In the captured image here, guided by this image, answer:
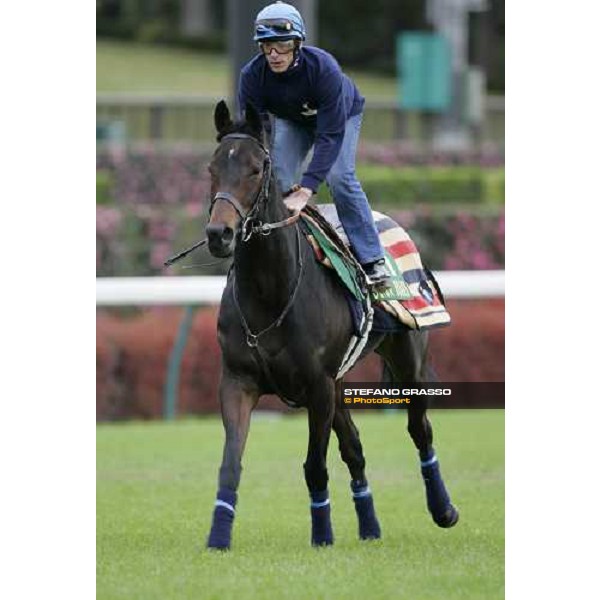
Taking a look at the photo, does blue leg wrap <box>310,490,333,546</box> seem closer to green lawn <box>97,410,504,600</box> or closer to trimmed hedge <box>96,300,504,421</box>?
green lawn <box>97,410,504,600</box>

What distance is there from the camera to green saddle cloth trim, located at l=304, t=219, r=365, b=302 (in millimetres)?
6305

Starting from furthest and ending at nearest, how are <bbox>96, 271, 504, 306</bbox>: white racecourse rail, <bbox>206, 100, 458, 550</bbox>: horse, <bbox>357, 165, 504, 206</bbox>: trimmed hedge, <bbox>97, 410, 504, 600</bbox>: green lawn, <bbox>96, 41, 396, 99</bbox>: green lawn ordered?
<bbox>96, 41, 396, 99</bbox>: green lawn
<bbox>357, 165, 504, 206</bbox>: trimmed hedge
<bbox>96, 271, 504, 306</bbox>: white racecourse rail
<bbox>206, 100, 458, 550</bbox>: horse
<bbox>97, 410, 504, 600</bbox>: green lawn

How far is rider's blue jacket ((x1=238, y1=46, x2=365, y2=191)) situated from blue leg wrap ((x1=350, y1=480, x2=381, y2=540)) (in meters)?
1.25

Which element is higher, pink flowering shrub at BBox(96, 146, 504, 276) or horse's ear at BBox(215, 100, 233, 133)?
horse's ear at BBox(215, 100, 233, 133)

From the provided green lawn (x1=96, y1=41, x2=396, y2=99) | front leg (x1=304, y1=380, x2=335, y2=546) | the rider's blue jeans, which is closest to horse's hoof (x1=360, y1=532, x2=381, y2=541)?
front leg (x1=304, y1=380, x2=335, y2=546)

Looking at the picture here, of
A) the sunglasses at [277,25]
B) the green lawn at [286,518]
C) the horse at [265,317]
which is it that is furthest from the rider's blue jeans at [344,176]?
the green lawn at [286,518]

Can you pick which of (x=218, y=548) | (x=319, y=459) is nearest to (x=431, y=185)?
(x=319, y=459)

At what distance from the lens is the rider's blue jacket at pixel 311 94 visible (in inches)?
237

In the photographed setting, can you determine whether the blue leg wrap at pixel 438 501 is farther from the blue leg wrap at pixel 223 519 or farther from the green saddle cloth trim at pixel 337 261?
the blue leg wrap at pixel 223 519

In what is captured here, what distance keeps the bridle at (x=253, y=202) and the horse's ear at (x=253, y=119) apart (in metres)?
0.04
